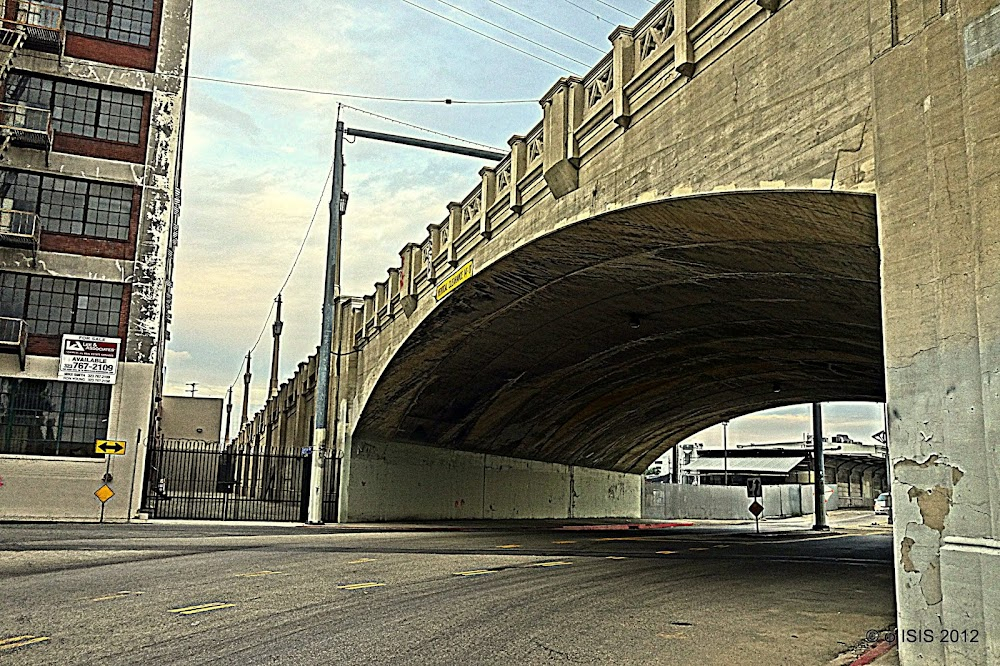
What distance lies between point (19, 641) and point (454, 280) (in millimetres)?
14983

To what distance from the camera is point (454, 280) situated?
71.5 feet

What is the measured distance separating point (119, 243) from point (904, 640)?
95.8 feet

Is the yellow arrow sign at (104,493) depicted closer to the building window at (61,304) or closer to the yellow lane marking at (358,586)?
the building window at (61,304)

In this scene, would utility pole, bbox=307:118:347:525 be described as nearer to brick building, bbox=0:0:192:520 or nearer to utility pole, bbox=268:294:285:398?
brick building, bbox=0:0:192:520

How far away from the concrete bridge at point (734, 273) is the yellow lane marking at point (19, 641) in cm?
736

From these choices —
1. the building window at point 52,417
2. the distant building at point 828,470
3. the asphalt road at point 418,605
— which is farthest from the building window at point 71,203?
the distant building at point 828,470

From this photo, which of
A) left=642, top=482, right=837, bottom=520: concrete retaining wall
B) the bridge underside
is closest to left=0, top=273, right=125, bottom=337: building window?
the bridge underside

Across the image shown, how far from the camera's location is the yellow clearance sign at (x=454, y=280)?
20828mm

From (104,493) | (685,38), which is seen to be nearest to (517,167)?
(685,38)

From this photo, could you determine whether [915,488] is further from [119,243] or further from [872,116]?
[119,243]

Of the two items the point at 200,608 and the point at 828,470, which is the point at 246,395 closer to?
the point at 828,470

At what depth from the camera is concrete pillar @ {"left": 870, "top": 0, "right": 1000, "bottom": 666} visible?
646cm

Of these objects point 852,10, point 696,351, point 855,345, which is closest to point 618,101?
point 852,10

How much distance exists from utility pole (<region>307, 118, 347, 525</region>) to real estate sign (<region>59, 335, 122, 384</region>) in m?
6.89
